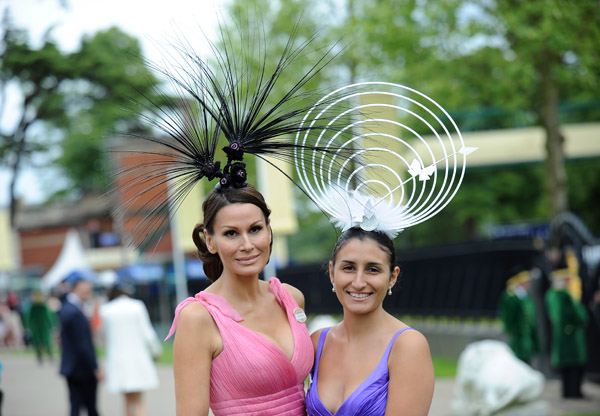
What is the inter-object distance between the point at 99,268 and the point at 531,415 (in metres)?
38.5

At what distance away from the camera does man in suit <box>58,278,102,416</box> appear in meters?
8.10

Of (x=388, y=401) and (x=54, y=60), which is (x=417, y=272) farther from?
(x=388, y=401)

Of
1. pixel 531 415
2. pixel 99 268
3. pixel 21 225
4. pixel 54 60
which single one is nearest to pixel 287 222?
pixel 54 60

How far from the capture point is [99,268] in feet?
146

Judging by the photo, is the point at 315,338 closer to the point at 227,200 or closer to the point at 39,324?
the point at 227,200

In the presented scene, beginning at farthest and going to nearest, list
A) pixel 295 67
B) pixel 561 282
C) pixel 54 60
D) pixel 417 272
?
pixel 295 67
pixel 417 272
pixel 54 60
pixel 561 282

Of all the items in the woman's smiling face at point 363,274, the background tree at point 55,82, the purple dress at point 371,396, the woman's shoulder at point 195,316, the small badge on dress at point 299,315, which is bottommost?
the purple dress at point 371,396

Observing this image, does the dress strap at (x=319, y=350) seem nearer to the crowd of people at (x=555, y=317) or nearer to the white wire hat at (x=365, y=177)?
the white wire hat at (x=365, y=177)

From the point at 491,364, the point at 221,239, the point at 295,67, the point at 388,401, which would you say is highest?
the point at 295,67

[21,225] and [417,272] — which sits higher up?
[21,225]

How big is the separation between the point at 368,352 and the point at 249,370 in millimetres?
480

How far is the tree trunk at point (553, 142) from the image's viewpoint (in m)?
16.2

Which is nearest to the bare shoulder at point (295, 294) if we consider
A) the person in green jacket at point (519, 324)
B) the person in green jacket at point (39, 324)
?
the person in green jacket at point (519, 324)

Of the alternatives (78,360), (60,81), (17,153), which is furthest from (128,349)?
(60,81)
